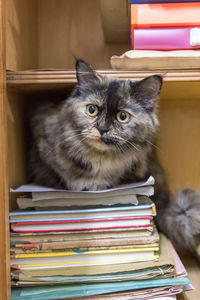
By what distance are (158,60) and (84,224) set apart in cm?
57

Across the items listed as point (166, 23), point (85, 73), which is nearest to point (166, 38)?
point (166, 23)

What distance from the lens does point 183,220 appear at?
41.1 inches

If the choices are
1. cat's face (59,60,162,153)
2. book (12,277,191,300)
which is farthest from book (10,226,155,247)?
cat's face (59,60,162,153)

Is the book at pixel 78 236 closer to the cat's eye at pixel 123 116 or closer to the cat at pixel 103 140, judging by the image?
the cat at pixel 103 140

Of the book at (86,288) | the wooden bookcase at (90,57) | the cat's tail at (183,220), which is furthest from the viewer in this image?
the wooden bookcase at (90,57)

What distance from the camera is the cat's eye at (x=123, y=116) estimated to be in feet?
3.00

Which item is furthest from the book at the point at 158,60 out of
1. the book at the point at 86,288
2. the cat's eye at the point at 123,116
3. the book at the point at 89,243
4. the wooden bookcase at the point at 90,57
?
the book at the point at 86,288

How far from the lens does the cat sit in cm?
91

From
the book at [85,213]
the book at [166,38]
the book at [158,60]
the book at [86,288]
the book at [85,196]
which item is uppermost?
the book at [166,38]

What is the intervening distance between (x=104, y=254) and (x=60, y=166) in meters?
0.33

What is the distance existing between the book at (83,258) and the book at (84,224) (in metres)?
0.08

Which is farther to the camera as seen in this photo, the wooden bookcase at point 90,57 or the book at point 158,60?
the wooden bookcase at point 90,57

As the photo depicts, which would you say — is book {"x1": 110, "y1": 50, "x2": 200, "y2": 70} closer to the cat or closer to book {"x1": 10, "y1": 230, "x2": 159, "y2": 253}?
the cat

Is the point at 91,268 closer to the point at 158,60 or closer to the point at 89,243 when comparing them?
the point at 89,243
